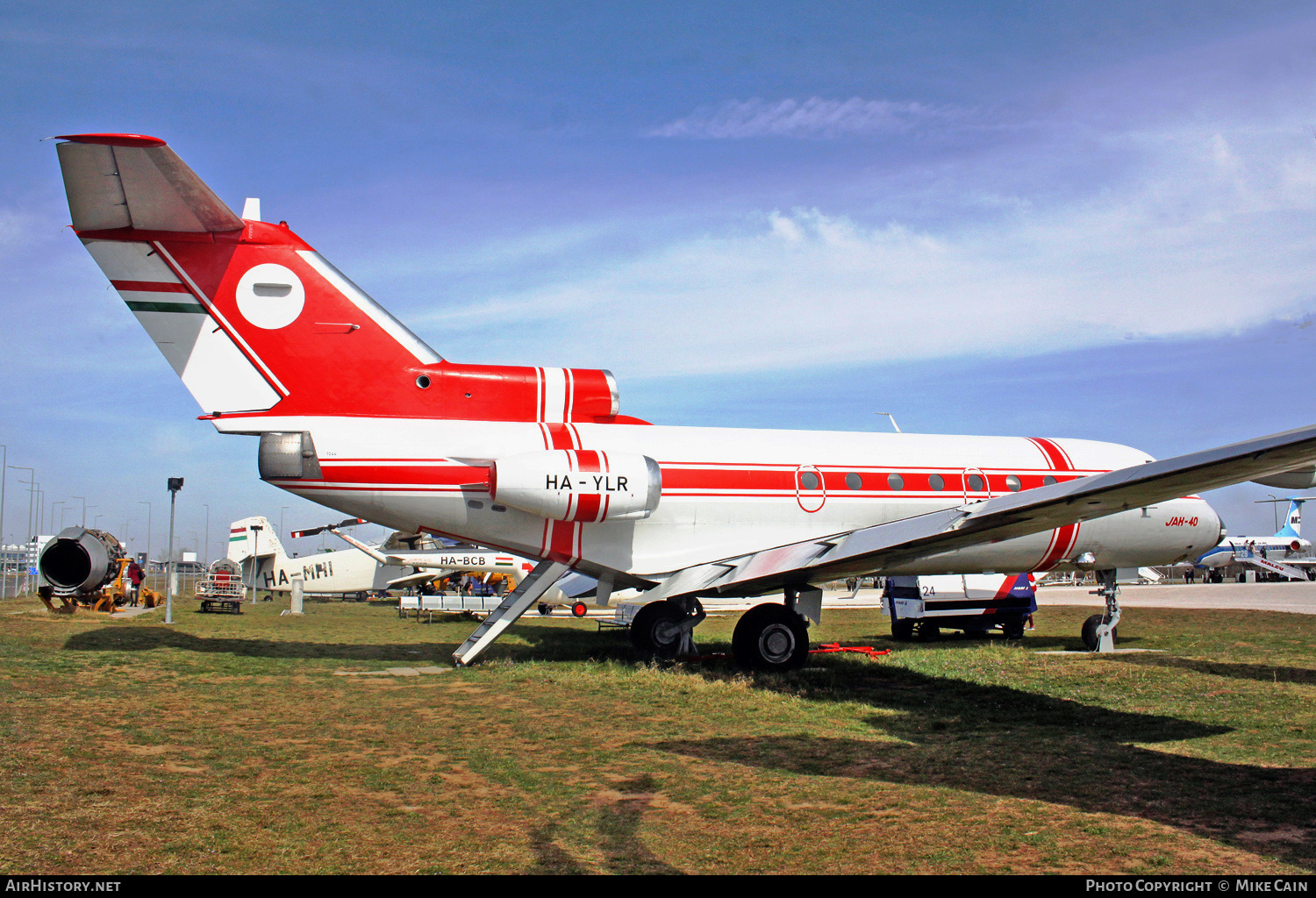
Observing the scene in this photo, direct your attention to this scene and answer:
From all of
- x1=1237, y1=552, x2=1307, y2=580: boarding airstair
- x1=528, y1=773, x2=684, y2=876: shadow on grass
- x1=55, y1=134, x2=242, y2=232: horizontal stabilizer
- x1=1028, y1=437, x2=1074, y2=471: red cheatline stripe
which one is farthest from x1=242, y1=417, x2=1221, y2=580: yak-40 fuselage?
x1=1237, y1=552, x2=1307, y2=580: boarding airstair

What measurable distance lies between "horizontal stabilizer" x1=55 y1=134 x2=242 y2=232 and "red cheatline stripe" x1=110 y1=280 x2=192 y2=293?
68 cm

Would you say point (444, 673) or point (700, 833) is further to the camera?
point (444, 673)

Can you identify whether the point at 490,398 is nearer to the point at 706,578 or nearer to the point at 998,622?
the point at 706,578

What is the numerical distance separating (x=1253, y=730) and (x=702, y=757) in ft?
16.9

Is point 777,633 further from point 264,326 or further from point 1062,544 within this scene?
point 264,326

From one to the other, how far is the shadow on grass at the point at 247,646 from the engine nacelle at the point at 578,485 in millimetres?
3677

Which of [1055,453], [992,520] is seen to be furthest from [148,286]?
[1055,453]

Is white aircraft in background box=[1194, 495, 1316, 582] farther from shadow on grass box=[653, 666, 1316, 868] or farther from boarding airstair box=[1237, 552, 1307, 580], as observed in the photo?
shadow on grass box=[653, 666, 1316, 868]

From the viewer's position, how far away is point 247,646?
14.7m

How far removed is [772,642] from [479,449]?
15.9 feet

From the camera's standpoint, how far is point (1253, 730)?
785cm

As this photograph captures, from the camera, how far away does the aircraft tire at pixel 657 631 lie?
524 inches
